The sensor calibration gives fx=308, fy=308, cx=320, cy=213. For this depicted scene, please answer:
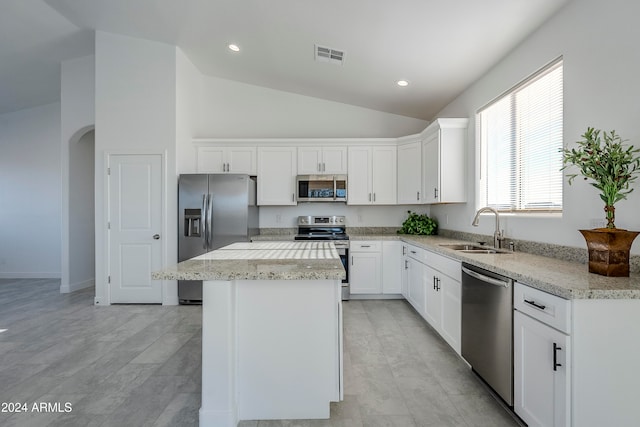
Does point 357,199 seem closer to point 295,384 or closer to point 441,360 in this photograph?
point 441,360

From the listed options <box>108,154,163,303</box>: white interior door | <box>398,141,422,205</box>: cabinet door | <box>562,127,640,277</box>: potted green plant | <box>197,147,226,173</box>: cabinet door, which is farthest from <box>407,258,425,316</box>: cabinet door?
<box>108,154,163,303</box>: white interior door

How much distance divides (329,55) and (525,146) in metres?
2.24

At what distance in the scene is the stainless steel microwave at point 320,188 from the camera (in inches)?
177

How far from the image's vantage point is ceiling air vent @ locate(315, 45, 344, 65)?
340 cm

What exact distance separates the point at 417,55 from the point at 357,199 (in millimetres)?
2054

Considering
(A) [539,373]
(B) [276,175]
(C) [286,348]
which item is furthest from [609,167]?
(B) [276,175]

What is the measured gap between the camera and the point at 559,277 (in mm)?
1608

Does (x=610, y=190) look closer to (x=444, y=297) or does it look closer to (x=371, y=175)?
(x=444, y=297)

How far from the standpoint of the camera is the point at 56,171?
5.73 meters

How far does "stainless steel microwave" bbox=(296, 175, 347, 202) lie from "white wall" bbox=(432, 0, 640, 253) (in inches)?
91.4

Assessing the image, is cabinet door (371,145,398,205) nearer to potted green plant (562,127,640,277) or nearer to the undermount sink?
the undermount sink

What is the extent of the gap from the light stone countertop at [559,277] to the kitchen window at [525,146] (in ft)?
1.71

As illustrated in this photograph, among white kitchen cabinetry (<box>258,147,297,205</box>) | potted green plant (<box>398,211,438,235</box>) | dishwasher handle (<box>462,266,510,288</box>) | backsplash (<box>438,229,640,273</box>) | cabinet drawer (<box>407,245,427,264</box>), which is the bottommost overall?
cabinet drawer (<box>407,245,427,264</box>)

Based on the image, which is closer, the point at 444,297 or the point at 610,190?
the point at 610,190
